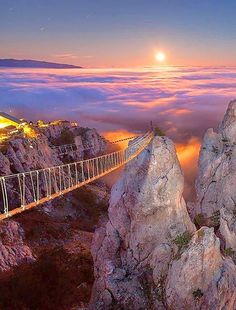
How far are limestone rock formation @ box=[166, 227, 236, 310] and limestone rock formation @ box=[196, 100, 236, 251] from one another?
40.6 ft

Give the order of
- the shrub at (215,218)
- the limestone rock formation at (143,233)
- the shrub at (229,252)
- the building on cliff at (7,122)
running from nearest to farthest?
1. the limestone rock formation at (143,233)
2. the shrub at (229,252)
3. the shrub at (215,218)
4. the building on cliff at (7,122)

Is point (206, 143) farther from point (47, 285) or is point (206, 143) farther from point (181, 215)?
point (47, 285)

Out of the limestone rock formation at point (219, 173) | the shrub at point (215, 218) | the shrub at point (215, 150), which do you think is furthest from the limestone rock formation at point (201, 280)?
the shrub at point (215, 150)

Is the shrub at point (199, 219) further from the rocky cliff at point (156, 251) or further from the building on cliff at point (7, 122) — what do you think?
the building on cliff at point (7, 122)

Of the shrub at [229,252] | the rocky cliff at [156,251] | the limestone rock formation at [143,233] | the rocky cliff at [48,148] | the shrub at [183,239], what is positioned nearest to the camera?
the rocky cliff at [156,251]

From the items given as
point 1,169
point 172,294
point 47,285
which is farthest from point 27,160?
point 172,294

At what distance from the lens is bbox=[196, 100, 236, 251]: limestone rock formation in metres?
49.4

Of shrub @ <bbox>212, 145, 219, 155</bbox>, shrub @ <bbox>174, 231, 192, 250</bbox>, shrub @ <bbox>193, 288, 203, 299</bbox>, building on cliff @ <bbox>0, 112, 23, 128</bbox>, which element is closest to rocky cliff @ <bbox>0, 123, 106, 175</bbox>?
building on cliff @ <bbox>0, 112, 23, 128</bbox>

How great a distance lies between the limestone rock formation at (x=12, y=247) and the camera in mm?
55781

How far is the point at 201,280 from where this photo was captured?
34.5m

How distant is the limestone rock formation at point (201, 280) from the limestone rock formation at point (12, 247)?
27.0 m

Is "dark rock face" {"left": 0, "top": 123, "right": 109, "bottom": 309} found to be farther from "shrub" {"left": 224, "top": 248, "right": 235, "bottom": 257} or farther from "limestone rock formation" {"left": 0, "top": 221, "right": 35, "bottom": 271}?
"shrub" {"left": 224, "top": 248, "right": 235, "bottom": 257}

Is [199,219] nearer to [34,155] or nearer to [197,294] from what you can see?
[197,294]

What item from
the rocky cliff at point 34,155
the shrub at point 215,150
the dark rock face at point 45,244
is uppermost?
the shrub at point 215,150
